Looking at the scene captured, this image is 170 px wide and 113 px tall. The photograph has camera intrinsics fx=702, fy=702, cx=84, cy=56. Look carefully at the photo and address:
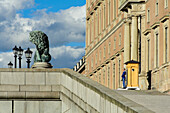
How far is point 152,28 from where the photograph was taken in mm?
46906

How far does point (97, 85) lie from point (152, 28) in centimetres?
2337

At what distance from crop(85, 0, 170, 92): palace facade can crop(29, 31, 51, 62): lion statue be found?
10959mm

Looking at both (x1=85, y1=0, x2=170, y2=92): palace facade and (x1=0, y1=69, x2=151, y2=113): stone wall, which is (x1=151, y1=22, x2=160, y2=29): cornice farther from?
(x1=0, y1=69, x2=151, y2=113): stone wall

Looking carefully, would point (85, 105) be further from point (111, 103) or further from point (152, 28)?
point (152, 28)

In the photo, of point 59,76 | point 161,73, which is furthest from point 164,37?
point 59,76

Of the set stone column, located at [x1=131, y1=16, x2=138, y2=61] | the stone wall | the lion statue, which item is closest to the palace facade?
stone column, located at [x1=131, y1=16, x2=138, y2=61]

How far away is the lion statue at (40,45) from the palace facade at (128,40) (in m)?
11.0

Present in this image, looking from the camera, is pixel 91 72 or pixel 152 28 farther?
pixel 91 72

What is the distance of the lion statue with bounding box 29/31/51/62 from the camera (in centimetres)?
3125

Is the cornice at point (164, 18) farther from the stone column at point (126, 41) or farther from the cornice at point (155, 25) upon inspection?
the stone column at point (126, 41)

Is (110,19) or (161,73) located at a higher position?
(110,19)

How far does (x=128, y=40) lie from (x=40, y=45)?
25758 millimetres

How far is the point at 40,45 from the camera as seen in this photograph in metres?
31.2

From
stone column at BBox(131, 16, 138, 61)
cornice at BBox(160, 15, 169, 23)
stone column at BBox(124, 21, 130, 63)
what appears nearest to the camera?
cornice at BBox(160, 15, 169, 23)
